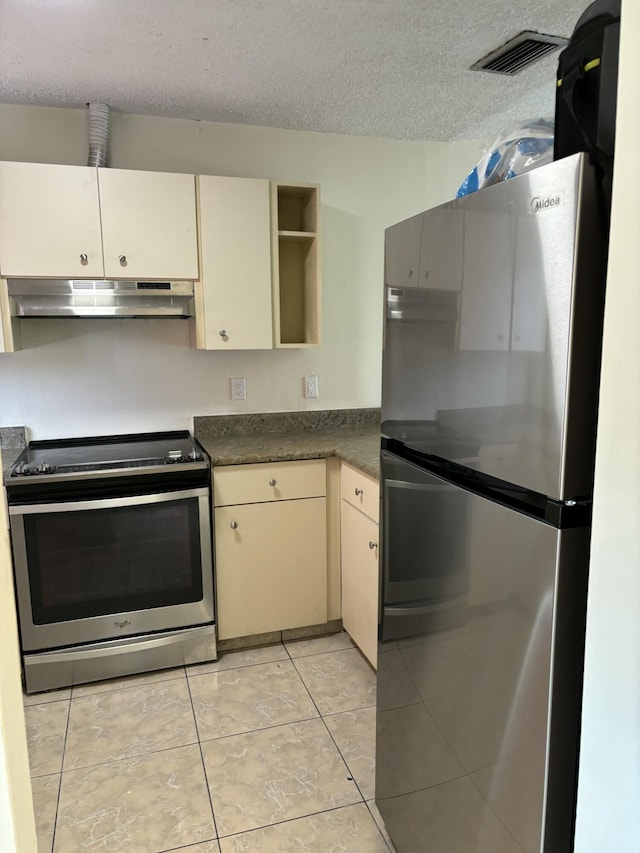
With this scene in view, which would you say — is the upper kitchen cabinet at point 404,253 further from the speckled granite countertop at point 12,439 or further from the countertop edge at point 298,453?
the speckled granite countertop at point 12,439

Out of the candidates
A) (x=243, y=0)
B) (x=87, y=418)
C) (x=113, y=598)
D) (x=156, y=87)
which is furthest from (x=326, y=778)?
(x=156, y=87)

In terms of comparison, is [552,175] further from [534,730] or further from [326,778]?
[326,778]

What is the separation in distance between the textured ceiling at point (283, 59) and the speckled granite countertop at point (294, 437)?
1440 mm

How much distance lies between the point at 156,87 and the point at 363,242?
1.24 m

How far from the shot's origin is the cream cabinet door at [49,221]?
2.33 m

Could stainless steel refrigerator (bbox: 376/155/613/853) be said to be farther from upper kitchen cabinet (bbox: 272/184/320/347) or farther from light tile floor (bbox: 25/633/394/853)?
upper kitchen cabinet (bbox: 272/184/320/347)

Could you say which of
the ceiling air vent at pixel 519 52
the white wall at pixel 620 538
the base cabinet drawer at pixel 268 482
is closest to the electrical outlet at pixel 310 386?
the base cabinet drawer at pixel 268 482

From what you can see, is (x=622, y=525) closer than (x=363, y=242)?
Yes

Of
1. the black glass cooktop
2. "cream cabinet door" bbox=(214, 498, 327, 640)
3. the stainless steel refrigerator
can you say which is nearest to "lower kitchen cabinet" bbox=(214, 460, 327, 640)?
"cream cabinet door" bbox=(214, 498, 327, 640)

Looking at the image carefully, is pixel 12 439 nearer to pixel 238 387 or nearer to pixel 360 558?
pixel 238 387

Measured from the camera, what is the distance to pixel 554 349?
893 millimetres

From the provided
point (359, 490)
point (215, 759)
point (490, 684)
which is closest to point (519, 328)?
point (490, 684)

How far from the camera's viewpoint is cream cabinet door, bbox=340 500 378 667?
7.73 feet

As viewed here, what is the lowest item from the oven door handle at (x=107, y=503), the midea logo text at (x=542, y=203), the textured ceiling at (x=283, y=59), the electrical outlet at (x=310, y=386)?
the oven door handle at (x=107, y=503)
